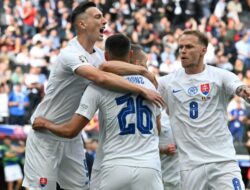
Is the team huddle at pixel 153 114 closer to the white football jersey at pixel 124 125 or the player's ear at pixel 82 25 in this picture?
the player's ear at pixel 82 25

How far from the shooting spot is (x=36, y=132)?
9.48 m

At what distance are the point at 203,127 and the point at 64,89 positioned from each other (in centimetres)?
159

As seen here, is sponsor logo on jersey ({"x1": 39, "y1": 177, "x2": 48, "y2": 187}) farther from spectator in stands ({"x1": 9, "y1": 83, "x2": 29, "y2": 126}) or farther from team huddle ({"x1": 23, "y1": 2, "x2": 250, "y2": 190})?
spectator in stands ({"x1": 9, "y1": 83, "x2": 29, "y2": 126})

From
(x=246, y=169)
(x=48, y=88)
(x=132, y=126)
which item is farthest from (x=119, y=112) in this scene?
(x=246, y=169)

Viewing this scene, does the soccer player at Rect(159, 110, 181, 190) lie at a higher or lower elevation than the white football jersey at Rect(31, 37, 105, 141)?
lower

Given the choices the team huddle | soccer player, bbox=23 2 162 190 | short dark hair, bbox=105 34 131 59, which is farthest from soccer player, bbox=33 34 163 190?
soccer player, bbox=23 2 162 190

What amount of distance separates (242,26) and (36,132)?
69.3 ft

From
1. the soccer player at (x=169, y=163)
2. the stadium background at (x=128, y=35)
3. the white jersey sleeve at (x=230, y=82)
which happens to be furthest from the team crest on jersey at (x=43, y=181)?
the stadium background at (x=128, y=35)

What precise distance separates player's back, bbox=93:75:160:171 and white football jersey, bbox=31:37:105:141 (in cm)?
114

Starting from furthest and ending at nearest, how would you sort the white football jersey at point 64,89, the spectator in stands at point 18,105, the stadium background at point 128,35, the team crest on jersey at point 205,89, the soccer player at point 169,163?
1. the stadium background at point 128,35
2. the spectator in stands at point 18,105
3. the soccer player at point 169,163
4. the team crest on jersey at point 205,89
5. the white football jersey at point 64,89

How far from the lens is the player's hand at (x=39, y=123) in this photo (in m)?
9.16

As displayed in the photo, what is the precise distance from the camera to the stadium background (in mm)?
21484

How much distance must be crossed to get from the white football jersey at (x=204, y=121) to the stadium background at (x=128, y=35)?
427 inches

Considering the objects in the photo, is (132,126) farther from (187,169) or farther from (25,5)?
(25,5)
